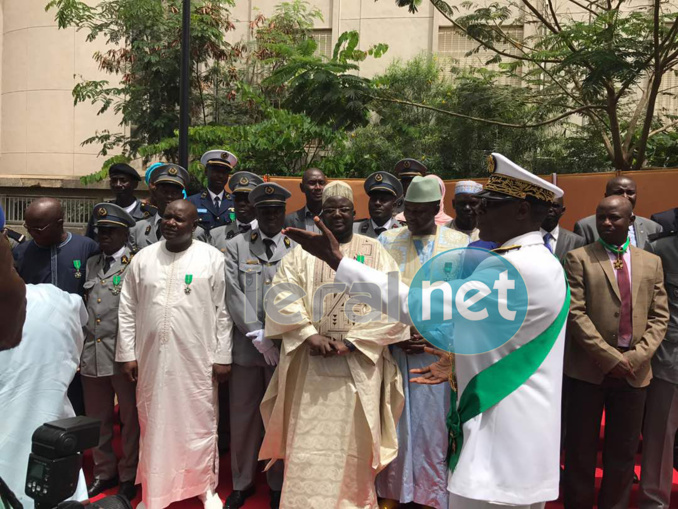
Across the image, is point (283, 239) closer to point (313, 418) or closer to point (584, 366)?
point (313, 418)

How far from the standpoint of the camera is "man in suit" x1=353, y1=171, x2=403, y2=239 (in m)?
5.79

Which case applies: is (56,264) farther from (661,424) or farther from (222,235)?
(661,424)

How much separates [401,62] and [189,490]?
11.8 meters

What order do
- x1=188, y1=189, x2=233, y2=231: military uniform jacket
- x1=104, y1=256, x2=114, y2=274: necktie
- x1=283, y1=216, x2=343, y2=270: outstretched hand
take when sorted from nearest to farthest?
x1=283, y1=216, x2=343, y2=270: outstretched hand, x1=104, y1=256, x2=114, y2=274: necktie, x1=188, y1=189, x2=233, y2=231: military uniform jacket

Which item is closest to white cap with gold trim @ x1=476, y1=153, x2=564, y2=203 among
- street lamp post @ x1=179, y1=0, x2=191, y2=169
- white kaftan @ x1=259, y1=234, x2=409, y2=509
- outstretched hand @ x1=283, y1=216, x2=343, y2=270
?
outstretched hand @ x1=283, y1=216, x2=343, y2=270

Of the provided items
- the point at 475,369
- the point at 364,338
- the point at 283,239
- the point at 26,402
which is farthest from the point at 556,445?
the point at 283,239

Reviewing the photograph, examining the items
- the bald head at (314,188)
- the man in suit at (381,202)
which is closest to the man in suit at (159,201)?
the bald head at (314,188)

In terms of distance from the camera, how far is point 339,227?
450cm

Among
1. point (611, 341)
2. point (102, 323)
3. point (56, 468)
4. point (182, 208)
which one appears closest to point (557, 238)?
point (611, 341)

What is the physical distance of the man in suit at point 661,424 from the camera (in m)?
4.55

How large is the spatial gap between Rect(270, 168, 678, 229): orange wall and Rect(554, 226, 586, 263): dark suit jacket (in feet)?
5.86

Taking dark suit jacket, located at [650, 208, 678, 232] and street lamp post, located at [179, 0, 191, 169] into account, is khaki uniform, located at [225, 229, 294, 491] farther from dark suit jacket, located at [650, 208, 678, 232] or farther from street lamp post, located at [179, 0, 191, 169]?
street lamp post, located at [179, 0, 191, 169]

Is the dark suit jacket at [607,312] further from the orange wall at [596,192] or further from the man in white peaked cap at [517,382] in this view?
the orange wall at [596,192]

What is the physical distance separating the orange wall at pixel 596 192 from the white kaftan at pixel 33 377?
516cm
